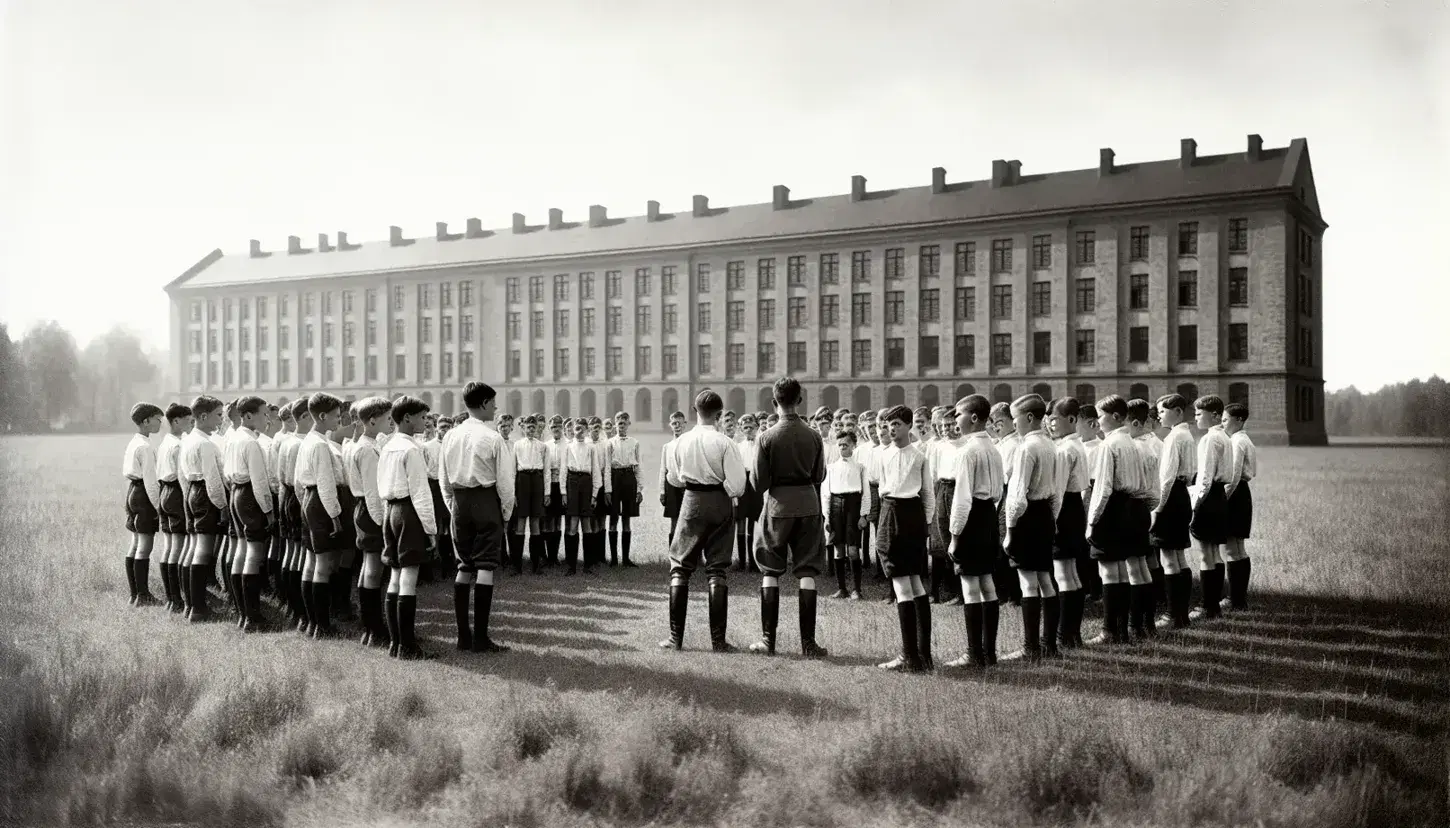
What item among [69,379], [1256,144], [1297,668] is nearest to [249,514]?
[69,379]

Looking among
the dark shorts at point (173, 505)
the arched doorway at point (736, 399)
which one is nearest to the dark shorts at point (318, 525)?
the dark shorts at point (173, 505)

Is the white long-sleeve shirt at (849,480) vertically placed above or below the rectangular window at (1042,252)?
below

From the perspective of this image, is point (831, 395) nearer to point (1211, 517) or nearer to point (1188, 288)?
point (1188, 288)

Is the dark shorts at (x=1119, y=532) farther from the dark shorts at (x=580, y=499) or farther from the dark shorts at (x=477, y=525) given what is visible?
the dark shorts at (x=580, y=499)

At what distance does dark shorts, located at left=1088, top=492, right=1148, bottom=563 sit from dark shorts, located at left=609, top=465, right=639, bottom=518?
303 inches

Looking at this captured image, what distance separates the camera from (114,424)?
941 centimetres

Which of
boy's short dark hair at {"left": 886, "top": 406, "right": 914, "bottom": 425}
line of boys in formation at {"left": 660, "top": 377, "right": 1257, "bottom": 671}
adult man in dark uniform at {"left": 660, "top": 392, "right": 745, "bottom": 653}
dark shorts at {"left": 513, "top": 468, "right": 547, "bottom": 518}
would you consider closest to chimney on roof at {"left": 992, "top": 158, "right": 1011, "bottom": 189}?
dark shorts at {"left": 513, "top": 468, "right": 547, "bottom": 518}

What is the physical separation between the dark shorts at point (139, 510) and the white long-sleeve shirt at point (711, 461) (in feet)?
21.8

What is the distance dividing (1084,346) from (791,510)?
149 ft

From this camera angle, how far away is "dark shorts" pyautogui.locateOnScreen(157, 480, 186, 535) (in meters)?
10.2

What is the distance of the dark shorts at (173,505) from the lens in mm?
10242

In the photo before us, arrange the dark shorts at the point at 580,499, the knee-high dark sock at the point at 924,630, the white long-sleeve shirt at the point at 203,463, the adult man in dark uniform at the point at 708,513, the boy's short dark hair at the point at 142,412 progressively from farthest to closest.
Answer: the dark shorts at the point at 580,499
the white long-sleeve shirt at the point at 203,463
the boy's short dark hair at the point at 142,412
the adult man in dark uniform at the point at 708,513
the knee-high dark sock at the point at 924,630

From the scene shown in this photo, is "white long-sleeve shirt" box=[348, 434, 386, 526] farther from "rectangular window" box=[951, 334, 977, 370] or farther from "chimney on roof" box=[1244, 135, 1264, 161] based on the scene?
"rectangular window" box=[951, 334, 977, 370]

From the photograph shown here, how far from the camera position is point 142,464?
10.3 metres
